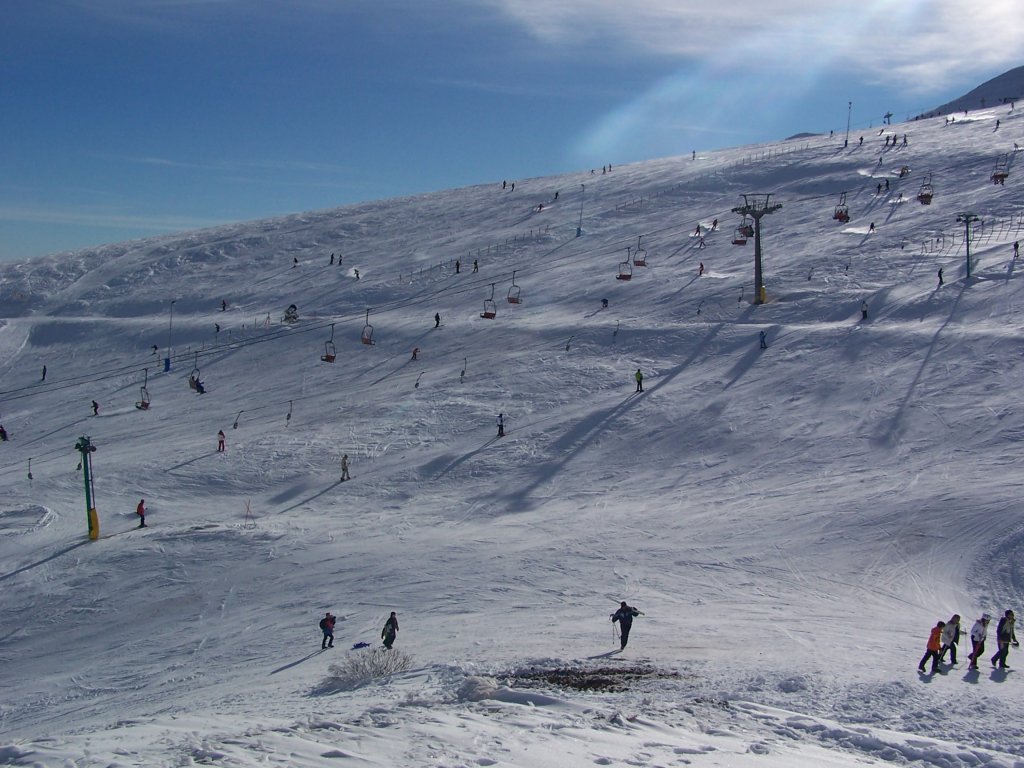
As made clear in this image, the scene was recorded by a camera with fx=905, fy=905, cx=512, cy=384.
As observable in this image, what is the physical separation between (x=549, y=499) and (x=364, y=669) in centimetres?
1091

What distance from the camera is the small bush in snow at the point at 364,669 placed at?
39.8 ft

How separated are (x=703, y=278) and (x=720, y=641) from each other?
2763cm

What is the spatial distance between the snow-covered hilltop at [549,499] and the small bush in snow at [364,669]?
18 cm

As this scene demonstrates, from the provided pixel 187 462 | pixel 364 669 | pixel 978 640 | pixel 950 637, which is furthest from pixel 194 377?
pixel 978 640

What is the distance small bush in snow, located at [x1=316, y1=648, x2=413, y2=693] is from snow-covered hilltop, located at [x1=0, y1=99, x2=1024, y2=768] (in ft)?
0.58

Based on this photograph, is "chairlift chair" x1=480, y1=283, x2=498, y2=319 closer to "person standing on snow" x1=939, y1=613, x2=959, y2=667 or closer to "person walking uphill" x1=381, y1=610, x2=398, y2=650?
"person walking uphill" x1=381, y1=610, x2=398, y2=650

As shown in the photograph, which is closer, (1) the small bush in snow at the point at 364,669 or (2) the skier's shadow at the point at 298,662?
(1) the small bush in snow at the point at 364,669

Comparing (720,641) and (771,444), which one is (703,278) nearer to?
(771,444)

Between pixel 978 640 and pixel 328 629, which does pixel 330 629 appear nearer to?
→ pixel 328 629

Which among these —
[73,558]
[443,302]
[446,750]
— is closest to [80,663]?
[73,558]

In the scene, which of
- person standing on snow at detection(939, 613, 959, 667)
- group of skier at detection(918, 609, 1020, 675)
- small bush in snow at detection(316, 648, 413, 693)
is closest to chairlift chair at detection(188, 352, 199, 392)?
small bush in snow at detection(316, 648, 413, 693)

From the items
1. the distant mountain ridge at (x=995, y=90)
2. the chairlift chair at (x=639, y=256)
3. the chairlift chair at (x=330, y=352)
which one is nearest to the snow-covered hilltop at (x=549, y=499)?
the chairlift chair at (x=639, y=256)

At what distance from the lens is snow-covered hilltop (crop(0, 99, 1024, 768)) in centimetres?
991

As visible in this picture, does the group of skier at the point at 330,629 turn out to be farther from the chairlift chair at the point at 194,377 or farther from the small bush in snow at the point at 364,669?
the chairlift chair at the point at 194,377
